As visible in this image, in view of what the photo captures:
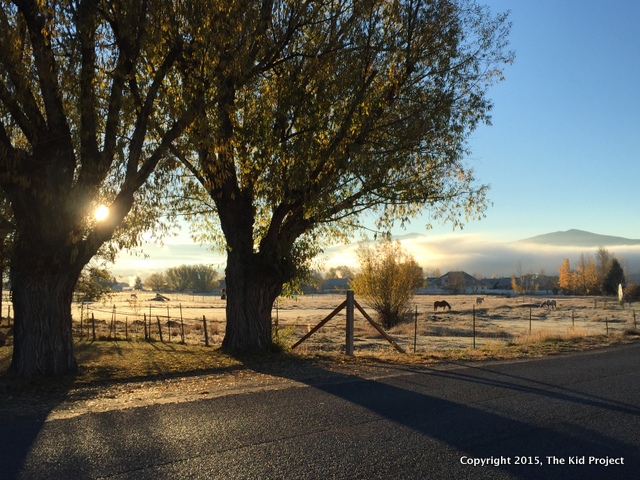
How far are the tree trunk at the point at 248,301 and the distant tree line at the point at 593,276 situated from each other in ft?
335

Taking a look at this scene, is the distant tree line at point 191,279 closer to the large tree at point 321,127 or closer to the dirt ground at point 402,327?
the dirt ground at point 402,327

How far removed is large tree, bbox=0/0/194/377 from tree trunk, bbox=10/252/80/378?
0.7 inches

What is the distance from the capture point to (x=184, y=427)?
615 cm

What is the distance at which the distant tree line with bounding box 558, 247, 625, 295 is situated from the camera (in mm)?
102125

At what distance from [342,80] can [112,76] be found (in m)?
4.90

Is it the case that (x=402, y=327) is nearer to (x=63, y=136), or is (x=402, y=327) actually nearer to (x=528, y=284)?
(x=63, y=136)

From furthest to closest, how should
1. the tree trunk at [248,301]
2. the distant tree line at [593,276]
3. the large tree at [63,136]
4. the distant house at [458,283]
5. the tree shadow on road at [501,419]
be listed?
the distant house at [458,283]
the distant tree line at [593,276]
the tree trunk at [248,301]
the large tree at [63,136]
the tree shadow on road at [501,419]

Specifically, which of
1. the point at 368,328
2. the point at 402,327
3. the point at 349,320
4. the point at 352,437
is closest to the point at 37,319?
the point at 352,437

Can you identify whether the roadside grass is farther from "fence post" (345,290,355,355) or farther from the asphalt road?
the asphalt road

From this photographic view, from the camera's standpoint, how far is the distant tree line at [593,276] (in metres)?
102

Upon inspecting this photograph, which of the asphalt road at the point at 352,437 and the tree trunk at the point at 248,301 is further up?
the tree trunk at the point at 248,301

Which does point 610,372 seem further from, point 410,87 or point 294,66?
point 294,66

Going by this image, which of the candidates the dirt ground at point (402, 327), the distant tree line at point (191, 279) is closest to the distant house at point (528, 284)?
the distant tree line at point (191, 279)

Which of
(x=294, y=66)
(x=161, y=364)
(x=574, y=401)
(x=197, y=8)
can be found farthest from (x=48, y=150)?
(x=574, y=401)
